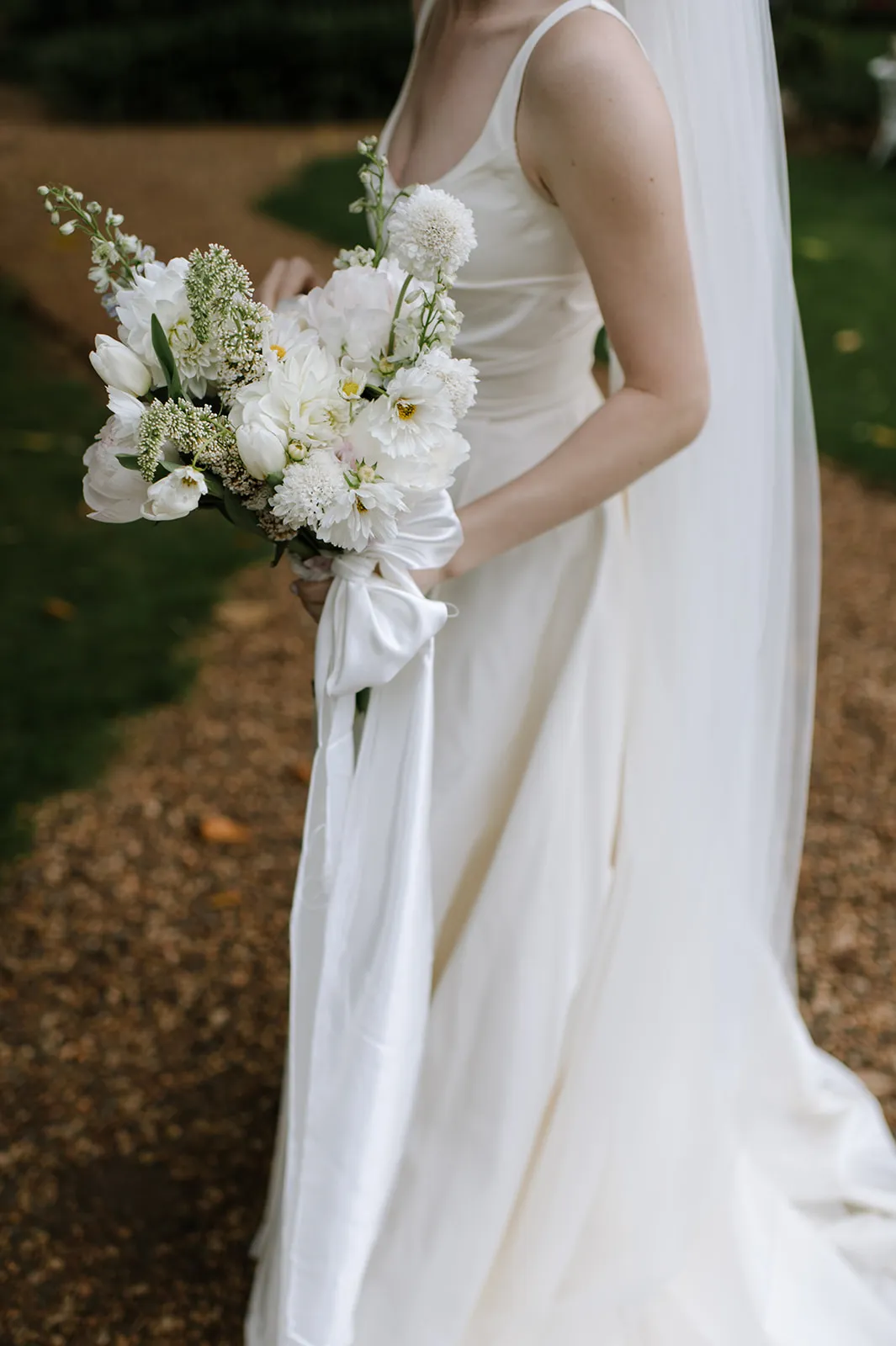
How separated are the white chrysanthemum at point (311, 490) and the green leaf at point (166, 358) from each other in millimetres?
154

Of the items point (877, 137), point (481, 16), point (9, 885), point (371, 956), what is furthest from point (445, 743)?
point (877, 137)

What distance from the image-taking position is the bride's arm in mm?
1524

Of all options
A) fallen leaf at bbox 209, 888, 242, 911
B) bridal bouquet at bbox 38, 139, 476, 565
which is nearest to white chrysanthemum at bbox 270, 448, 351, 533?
bridal bouquet at bbox 38, 139, 476, 565

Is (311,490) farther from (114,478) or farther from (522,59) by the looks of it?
(522,59)

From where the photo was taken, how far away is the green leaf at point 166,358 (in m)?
1.35

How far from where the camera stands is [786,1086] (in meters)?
2.41

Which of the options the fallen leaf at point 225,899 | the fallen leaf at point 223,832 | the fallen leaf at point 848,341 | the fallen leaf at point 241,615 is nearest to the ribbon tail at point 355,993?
the fallen leaf at point 225,899

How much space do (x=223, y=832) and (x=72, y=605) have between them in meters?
1.47

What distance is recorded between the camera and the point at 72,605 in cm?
461

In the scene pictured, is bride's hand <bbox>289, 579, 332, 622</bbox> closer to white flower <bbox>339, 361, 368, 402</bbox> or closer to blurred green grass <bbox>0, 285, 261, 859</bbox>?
white flower <bbox>339, 361, 368, 402</bbox>

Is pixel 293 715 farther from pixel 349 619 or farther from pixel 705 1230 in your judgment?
pixel 349 619

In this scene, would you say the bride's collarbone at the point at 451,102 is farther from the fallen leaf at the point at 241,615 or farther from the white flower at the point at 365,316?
the fallen leaf at the point at 241,615

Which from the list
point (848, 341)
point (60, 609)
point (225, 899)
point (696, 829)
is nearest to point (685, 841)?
point (696, 829)

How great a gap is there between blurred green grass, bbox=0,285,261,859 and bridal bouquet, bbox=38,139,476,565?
2.30 metres
